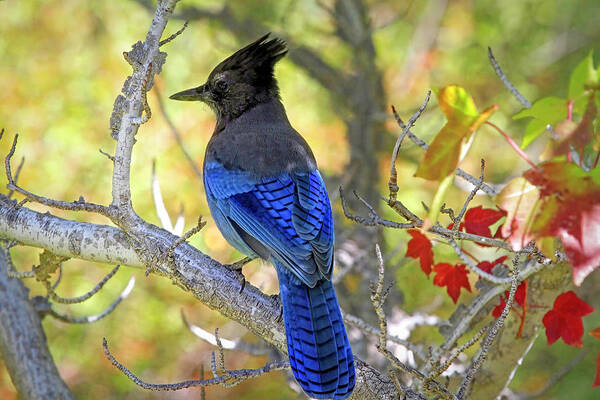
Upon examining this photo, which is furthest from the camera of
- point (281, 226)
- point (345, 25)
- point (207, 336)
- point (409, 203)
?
point (409, 203)

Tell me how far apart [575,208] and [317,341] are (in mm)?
988

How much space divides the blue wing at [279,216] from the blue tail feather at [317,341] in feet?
0.19

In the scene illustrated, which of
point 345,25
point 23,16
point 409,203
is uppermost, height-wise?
point 23,16

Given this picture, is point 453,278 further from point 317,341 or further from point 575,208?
point 575,208

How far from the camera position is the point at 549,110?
1.53m

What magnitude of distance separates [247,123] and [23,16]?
97.9 inches

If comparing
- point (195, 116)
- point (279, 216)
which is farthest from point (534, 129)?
point (195, 116)

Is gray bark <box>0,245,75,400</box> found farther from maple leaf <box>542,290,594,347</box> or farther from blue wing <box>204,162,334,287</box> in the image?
maple leaf <box>542,290,594,347</box>

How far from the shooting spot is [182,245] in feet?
7.79

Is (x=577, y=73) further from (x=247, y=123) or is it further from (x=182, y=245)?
(x=247, y=123)

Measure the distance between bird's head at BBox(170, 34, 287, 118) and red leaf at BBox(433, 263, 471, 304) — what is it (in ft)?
4.46

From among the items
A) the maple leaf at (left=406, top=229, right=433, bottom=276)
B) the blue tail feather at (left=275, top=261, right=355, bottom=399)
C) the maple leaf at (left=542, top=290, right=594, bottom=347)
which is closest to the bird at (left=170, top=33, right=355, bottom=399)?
the blue tail feather at (left=275, top=261, right=355, bottom=399)

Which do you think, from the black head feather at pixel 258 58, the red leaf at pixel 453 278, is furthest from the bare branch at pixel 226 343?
the black head feather at pixel 258 58

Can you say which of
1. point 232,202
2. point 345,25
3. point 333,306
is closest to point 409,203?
point 345,25
